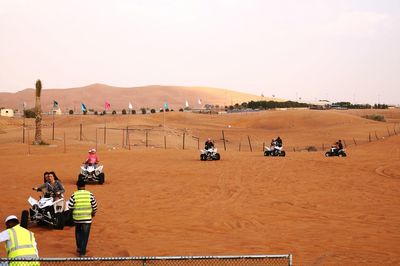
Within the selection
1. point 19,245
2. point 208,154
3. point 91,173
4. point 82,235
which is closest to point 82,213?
point 82,235

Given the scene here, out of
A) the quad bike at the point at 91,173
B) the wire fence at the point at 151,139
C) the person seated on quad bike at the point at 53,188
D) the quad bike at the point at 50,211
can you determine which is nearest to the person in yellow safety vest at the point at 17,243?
the quad bike at the point at 50,211

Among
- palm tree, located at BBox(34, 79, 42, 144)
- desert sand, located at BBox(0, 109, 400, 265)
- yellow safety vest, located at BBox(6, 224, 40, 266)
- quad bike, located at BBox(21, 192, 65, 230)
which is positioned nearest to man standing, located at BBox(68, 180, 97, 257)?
desert sand, located at BBox(0, 109, 400, 265)

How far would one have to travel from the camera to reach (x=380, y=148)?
47031mm

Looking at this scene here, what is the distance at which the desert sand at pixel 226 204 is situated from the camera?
1307cm

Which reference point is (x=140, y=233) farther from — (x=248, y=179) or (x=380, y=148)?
(x=380, y=148)

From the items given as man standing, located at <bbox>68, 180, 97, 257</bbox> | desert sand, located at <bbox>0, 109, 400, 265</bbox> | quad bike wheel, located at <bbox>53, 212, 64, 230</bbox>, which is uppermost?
man standing, located at <bbox>68, 180, 97, 257</bbox>

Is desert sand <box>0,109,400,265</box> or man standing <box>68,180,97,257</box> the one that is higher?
man standing <box>68,180,97,257</box>

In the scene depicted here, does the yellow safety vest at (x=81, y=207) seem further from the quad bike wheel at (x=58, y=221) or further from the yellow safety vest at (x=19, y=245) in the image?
the yellow safety vest at (x=19, y=245)

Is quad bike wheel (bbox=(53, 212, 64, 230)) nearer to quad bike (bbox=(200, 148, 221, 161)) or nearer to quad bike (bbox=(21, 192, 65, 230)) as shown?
quad bike (bbox=(21, 192, 65, 230))

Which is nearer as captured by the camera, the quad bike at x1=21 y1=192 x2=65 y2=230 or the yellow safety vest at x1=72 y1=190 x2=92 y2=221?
the yellow safety vest at x1=72 y1=190 x2=92 y2=221

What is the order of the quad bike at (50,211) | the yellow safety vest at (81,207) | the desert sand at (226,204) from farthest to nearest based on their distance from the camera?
the quad bike at (50,211) → the desert sand at (226,204) → the yellow safety vest at (81,207)

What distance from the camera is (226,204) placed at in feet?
63.1

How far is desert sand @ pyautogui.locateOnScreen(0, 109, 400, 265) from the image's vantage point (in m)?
13.1

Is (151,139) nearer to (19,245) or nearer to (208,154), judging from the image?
(208,154)
